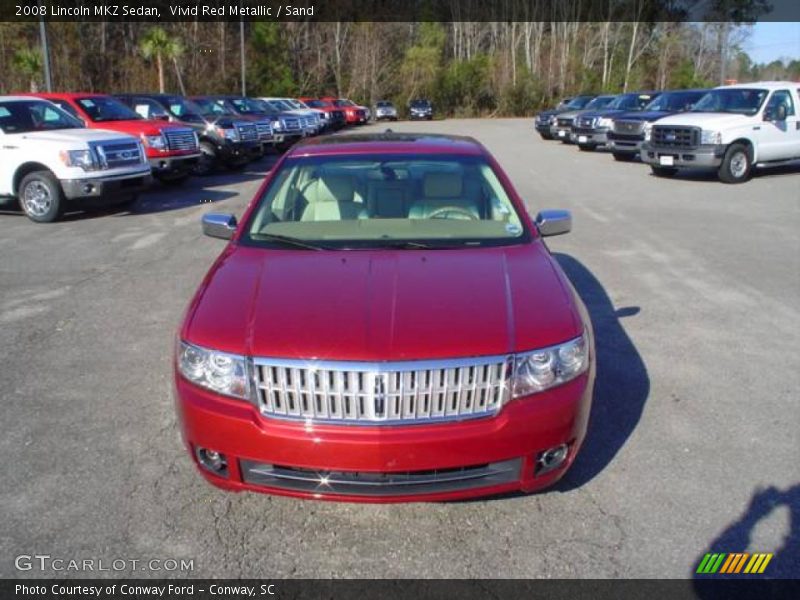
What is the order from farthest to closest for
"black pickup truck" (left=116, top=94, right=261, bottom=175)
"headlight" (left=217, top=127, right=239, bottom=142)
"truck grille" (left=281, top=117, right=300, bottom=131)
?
1. "truck grille" (left=281, top=117, right=300, bottom=131)
2. "headlight" (left=217, top=127, right=239, bottom=142)
3. "black pickup truck" (left=116, top=94, right=261, bottom=175)

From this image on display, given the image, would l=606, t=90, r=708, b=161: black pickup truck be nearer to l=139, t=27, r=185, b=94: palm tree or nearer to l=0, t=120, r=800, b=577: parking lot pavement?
l=0, t=120, r=800, b=577: parking lot pavement

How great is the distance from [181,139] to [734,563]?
44.0ft

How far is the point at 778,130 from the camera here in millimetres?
15984

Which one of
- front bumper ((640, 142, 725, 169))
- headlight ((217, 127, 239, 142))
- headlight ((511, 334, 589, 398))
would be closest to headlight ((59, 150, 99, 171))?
headlight ((217, 127, 239, 142))

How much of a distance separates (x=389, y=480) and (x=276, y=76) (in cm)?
5411

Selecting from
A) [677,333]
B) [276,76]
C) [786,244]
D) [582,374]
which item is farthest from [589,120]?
[276,76]

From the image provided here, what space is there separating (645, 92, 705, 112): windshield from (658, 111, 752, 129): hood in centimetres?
454

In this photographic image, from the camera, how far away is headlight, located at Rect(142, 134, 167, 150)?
1349 centimetres

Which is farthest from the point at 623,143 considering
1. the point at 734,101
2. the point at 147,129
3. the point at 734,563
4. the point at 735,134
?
the point at 734,563

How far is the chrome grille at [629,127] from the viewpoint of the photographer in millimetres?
19859

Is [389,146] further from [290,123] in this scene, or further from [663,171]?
[290,123]

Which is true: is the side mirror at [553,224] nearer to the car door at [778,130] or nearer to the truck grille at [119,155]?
the truck grille at [119,155]

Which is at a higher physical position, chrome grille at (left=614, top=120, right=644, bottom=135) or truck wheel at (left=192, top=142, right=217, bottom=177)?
chrome grille at (left=614, top=120, right=644, bottom=135)

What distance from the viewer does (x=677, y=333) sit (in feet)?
19.1
